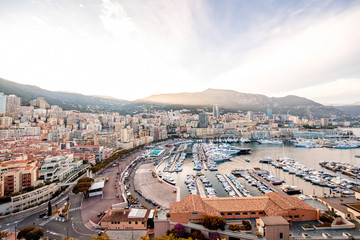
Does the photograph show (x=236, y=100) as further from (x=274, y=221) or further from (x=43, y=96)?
(x=274, y=221)

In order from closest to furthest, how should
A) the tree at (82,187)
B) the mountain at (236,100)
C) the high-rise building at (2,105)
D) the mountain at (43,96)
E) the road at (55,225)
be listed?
the road at (55,225)
the tree at (82,187)
the high-rise building at (2,105)
the mountain at (43,96)
the mountain at (236,100)

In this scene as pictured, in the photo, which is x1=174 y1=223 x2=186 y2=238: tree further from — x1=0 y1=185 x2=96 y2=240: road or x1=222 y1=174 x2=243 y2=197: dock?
x1=222 y1=174 x2=243 y2=197: dock

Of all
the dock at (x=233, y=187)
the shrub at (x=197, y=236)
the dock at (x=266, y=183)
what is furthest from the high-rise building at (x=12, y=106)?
the shrub at (x=197, y=236)

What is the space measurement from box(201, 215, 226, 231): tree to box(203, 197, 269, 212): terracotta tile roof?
0.97 m

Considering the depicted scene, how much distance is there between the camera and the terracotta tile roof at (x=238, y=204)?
7.56 metres

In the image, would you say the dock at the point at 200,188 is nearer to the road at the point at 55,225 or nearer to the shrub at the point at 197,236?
the shrub at the point at 197,236

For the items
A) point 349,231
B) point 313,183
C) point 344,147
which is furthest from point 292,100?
point 349,231

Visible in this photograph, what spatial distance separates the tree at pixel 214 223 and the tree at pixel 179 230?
765 millimetres

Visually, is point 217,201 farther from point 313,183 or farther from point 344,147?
point 344,147

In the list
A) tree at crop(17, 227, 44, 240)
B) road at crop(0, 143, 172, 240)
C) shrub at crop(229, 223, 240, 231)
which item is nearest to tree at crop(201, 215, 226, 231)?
shrub at crop(229, 223, 240, 231)

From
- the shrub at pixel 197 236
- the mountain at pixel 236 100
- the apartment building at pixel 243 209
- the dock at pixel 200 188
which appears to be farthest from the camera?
the mountain at pixel 236 100

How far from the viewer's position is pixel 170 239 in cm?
562

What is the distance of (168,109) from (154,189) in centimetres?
8262

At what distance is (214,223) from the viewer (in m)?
6.55
